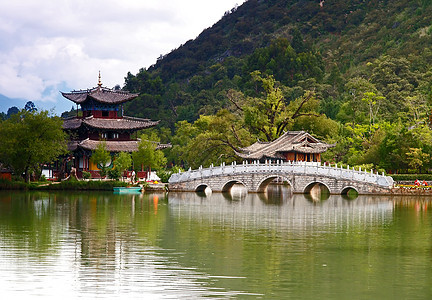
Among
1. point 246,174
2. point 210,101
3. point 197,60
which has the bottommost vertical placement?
point 246,174

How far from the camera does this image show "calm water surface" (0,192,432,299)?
16.8 m

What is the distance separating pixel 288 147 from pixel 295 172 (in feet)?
18.3

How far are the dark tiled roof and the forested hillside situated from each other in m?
2.63

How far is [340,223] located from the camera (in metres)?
30.0

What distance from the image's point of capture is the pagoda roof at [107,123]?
59.9 meters

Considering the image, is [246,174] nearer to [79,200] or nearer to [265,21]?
[79,200]

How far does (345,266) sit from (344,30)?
355 ft

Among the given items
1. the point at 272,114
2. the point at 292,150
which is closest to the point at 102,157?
the point at 272,114

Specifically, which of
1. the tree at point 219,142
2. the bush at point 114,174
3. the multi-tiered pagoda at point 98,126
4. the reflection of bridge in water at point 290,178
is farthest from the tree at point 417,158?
the multi-tiered pagoda at point 98,126

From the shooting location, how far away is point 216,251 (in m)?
22.0

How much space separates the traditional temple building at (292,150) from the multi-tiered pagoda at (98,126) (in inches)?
446

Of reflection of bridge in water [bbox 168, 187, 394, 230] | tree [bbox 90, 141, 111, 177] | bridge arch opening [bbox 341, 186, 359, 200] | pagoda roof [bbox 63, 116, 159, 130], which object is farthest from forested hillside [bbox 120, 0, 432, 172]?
reflection of bridge in water [bbox 168, 187, 394, 230]

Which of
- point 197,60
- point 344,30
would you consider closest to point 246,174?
point 344,30

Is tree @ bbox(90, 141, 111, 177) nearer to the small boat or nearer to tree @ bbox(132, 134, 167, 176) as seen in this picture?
tree @ bbox(132, 134, 167, 176)
